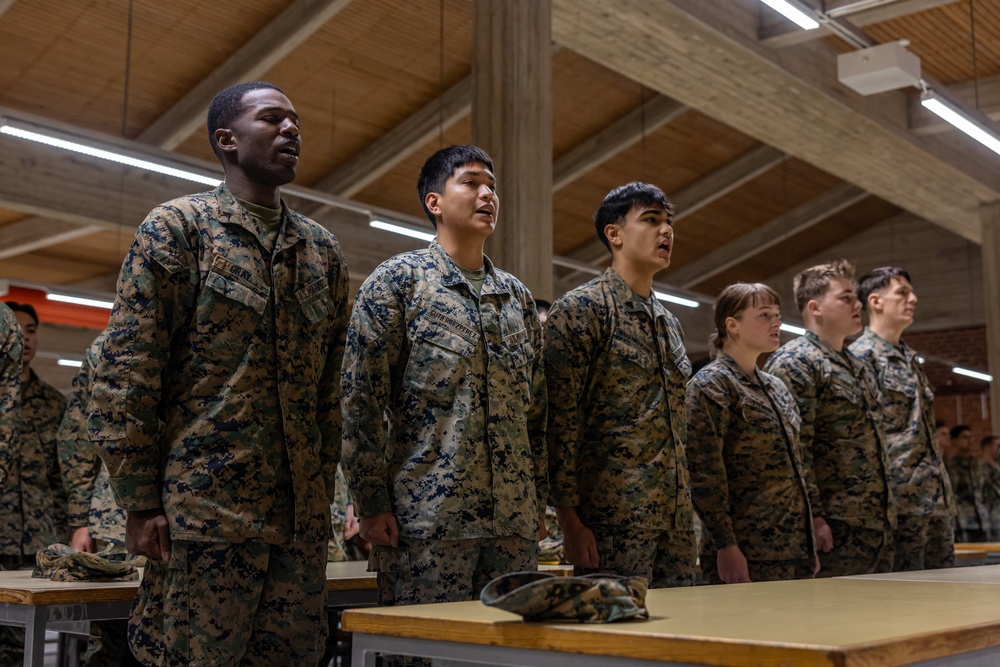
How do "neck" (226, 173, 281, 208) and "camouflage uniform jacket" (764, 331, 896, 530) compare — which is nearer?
"neck" (226, 173, 281, 208)

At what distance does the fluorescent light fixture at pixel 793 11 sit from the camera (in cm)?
652

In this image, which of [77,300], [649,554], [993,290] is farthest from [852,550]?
[77,300]

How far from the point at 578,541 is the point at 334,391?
964 mm

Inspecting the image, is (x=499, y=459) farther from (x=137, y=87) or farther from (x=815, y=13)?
(x=137, y=87)

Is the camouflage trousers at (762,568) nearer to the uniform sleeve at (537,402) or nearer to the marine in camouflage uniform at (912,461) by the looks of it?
the marine in camouflage uniform at (912,461)

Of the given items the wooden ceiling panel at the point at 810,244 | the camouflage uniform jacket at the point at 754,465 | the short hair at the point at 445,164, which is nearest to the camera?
the short hair at the point at 445,164

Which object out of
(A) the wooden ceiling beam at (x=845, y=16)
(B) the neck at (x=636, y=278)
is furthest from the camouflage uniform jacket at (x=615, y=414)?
(A) the wooden ceiling beam at (x=845, y=16)

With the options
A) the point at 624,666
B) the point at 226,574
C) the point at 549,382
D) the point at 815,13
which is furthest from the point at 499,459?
the point at 815,13

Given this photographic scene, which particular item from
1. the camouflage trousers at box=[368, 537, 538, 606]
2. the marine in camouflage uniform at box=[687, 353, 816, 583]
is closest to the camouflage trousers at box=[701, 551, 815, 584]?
the marine in camouflage uniform at box=[687, 353, 816, 583]

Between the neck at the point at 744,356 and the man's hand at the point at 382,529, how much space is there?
1.94m

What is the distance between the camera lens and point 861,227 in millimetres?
17906

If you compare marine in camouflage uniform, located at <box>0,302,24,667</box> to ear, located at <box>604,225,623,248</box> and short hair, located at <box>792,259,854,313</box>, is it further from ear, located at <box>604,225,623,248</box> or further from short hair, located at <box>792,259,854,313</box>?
short hair, located at <box>792,259,854,313</box>

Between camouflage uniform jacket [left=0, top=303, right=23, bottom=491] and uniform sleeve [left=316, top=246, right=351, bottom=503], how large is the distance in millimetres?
1509

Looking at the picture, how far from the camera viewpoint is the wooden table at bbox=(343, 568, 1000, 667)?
1.50 m
